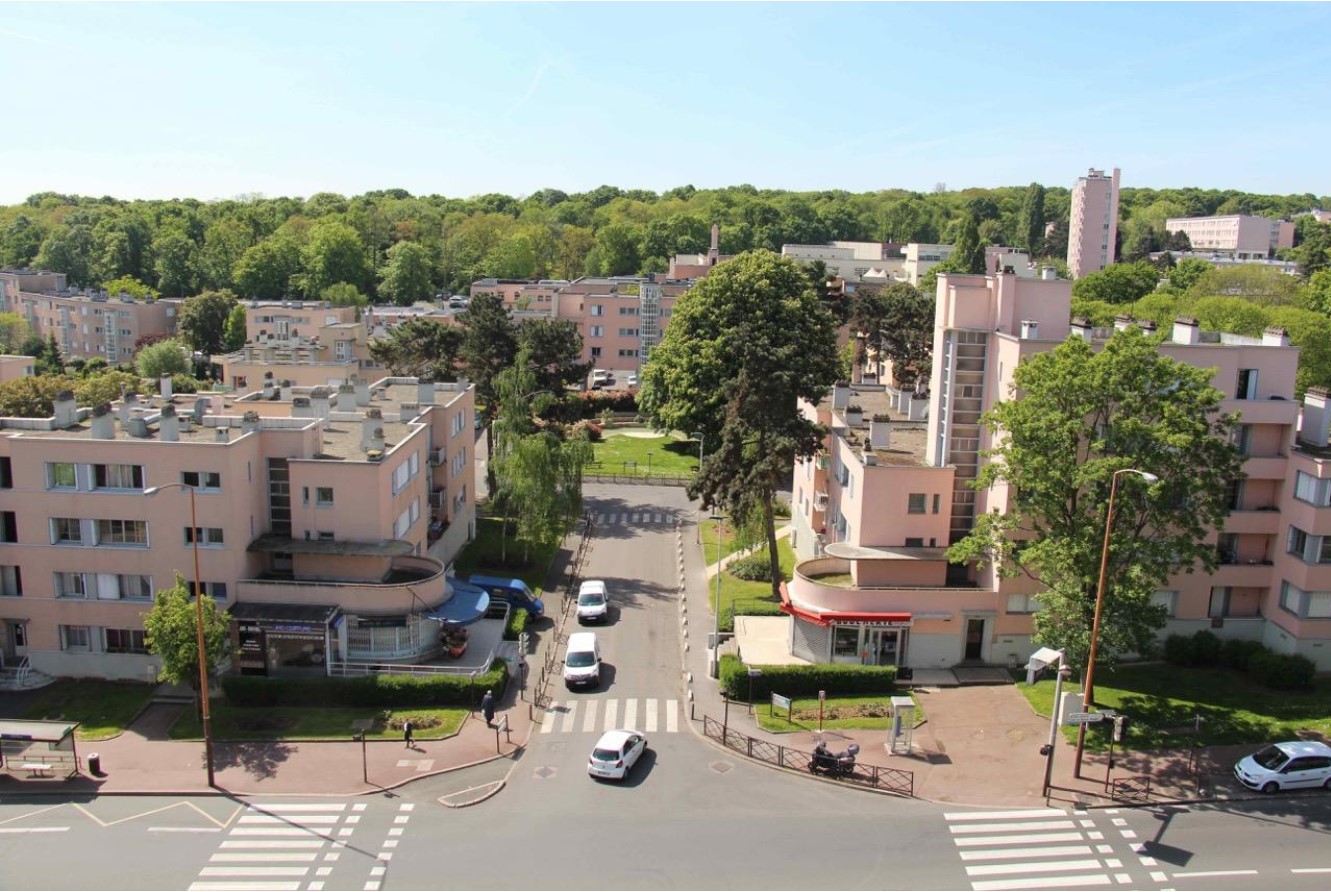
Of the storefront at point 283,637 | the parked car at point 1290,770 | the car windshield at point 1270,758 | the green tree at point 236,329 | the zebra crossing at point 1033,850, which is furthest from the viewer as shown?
the green tree at point 236,329

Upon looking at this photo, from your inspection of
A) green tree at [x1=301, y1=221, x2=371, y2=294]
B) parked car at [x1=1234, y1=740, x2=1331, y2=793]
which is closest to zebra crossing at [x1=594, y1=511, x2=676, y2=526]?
parked car at [x1=1234, y1=740, x2=1331, y2=793]

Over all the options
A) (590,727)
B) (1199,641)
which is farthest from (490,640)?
(1199,641)

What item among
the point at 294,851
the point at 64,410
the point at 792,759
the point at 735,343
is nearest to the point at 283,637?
the point at 294,851

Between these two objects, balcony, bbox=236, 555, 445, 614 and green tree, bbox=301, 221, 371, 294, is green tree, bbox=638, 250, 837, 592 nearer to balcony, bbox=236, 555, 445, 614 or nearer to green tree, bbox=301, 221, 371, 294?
balcony, bbox=236, 555, 445, 614

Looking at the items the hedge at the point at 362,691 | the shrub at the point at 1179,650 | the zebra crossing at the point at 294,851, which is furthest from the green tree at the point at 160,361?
the shrub at the point at 1179,650

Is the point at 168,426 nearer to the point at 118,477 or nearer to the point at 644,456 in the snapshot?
the point at 118,477

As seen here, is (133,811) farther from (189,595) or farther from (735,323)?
(735,323)

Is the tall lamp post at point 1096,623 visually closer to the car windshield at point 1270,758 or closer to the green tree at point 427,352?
the car windshield at point 1270,758
